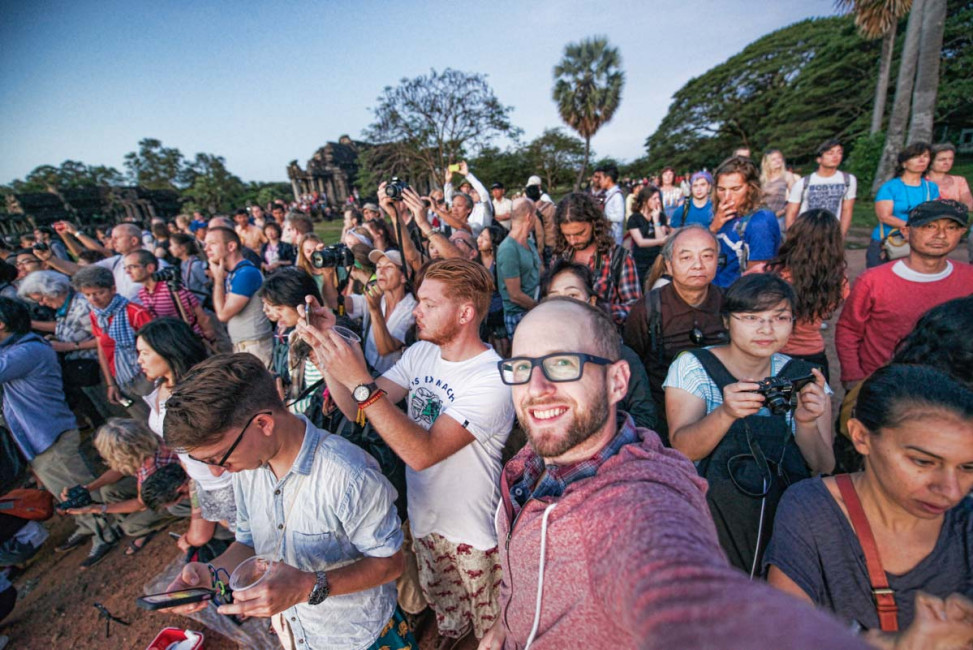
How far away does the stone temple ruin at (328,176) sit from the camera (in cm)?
3697

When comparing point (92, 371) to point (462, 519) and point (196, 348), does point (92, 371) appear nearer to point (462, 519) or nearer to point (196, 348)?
point (196, 348)

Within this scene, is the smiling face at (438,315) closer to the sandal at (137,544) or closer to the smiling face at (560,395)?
the smiling face at (560,395)

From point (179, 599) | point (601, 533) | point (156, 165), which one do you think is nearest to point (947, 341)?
point (601, 533)

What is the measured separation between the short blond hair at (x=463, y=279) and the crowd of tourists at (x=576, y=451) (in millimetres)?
19

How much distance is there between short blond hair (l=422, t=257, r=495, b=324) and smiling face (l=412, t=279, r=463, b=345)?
0.15 ft

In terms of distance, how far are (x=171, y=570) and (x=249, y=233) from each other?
24.4 feet

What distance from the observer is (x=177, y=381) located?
245 centimetres

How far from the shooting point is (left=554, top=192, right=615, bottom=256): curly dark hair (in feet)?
11.5

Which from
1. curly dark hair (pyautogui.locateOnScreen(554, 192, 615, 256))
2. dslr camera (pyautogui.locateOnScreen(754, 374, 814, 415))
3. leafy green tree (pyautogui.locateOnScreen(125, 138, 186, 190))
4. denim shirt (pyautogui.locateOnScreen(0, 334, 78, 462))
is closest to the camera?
dslr camera (pyautogui.locateOnScreen(754, 374, 814, 415))

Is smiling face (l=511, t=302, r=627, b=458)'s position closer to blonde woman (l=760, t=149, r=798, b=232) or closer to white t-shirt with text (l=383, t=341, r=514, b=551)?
white t-shirt with text (l=383, t=341, r=514, b=551)

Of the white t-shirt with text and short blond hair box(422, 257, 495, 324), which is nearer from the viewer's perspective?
the white t-shirt with text

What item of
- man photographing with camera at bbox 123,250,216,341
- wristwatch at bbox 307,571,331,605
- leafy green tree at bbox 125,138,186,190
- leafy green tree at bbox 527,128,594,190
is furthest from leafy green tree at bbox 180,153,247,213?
wristwatch at bbox 307,571,331,605

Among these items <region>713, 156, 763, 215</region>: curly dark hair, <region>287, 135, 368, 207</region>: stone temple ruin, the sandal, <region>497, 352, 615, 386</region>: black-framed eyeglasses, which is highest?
<region>287, 135, 368, 207</region>: stone temple ruin

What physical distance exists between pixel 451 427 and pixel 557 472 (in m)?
0.70
